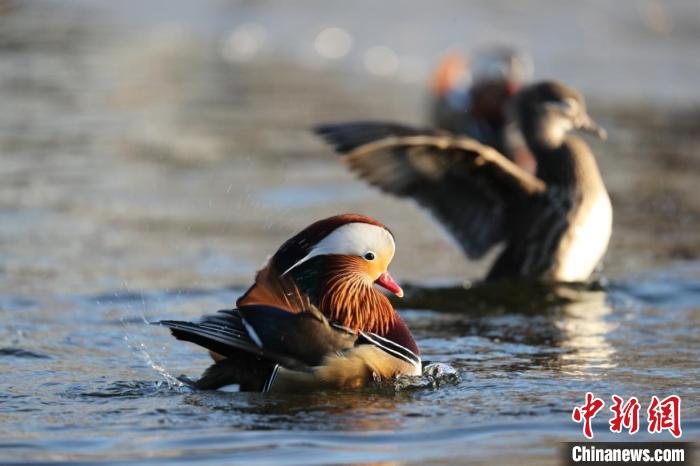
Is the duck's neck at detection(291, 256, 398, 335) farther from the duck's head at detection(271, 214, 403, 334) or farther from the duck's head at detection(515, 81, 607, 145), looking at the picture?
the duck's head at detection(515, 81, 607, 145)

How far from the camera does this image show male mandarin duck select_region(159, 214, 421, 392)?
560cm

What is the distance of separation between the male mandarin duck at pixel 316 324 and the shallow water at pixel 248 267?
4.5 inches

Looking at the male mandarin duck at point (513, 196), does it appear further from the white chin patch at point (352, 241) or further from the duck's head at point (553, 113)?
the white chin patch at point (352, 241)

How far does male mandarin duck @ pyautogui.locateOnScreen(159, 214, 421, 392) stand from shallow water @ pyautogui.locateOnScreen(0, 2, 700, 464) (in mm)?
114

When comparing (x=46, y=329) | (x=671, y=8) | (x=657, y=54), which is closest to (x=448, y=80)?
(x=657, y=54)

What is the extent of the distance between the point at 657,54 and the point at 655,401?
36.7 ft

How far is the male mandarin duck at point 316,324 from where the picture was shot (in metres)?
5.60

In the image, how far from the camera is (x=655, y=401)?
18.9 feet

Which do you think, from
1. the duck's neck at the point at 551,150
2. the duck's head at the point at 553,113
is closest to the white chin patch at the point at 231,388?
the duck's neck at the point at 551,150

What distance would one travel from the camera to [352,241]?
5.82 metres

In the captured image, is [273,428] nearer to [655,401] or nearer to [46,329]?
[655,401]

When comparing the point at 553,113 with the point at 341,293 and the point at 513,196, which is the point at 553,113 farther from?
the point at 341,293
